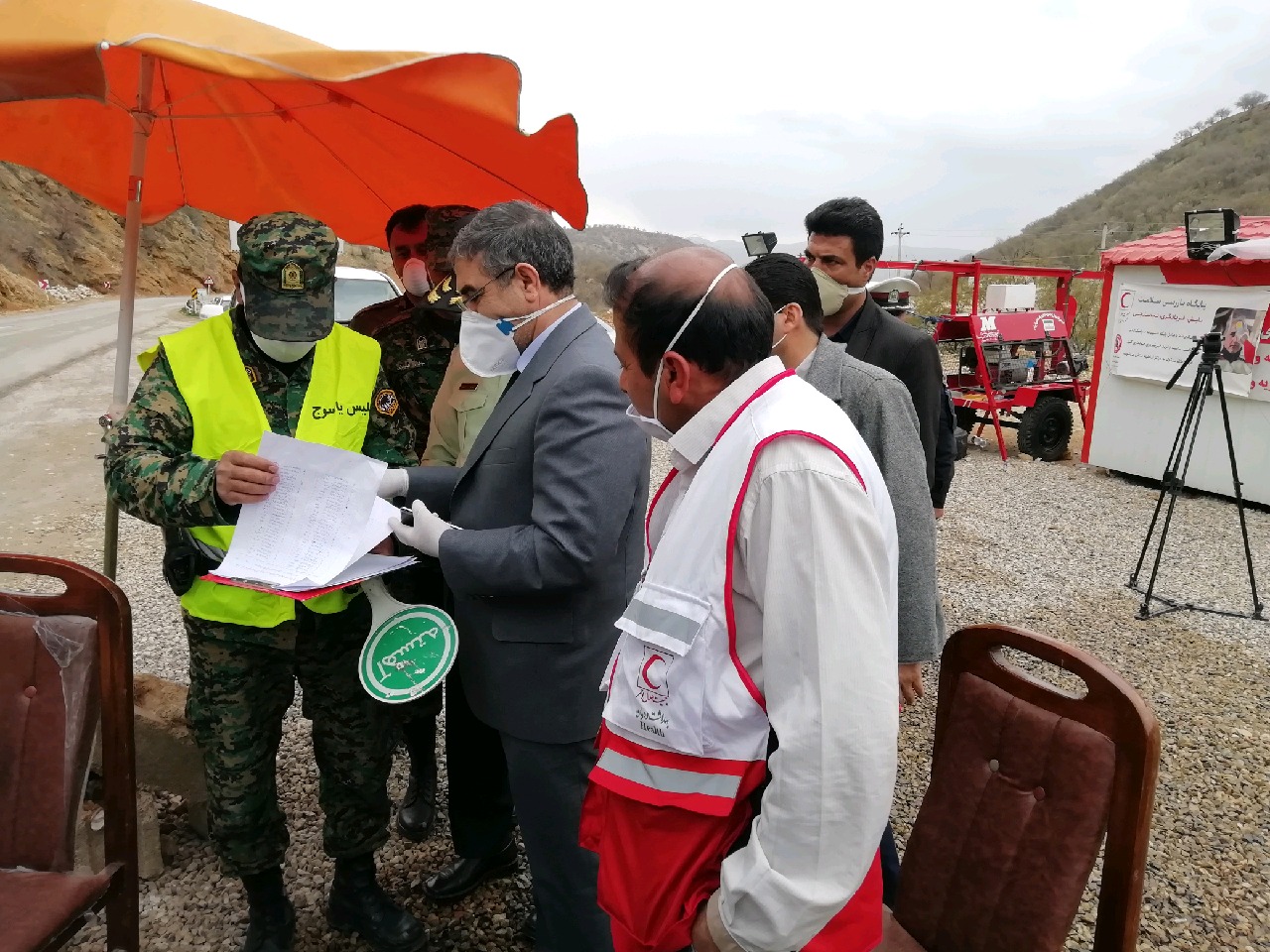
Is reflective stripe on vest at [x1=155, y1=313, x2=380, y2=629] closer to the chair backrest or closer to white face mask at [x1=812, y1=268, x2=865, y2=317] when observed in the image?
the chair backrest

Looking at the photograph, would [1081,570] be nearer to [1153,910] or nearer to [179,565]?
Answer: [1153,910]

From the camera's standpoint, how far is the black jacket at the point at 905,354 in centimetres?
295

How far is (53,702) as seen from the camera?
5.88 feet

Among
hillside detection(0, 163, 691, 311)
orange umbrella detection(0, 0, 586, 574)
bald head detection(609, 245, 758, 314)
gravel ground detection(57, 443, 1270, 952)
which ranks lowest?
gravel ground detection(57, 443, 1270, 952)

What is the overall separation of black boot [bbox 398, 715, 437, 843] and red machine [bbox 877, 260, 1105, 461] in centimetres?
820

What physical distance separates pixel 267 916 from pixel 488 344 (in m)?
1.66

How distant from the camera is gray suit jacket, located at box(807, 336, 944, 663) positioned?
2.09m

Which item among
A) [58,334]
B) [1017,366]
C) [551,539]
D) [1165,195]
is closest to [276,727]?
[551,539]

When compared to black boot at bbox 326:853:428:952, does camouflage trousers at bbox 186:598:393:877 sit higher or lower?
higher

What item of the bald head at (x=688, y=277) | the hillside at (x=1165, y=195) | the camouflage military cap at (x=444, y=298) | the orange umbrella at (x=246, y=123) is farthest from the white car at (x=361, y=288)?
the hillside at (x=1165, y=195)

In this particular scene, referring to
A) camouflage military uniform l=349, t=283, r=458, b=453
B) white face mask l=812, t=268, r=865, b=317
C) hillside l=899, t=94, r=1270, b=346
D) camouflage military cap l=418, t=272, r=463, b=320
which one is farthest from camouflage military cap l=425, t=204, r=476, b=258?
hillside l=899, t=94, r=1270, b=346

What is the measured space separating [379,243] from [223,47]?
1889 millimetres

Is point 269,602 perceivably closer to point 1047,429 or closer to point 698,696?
point 698,696

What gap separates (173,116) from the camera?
2.66m
